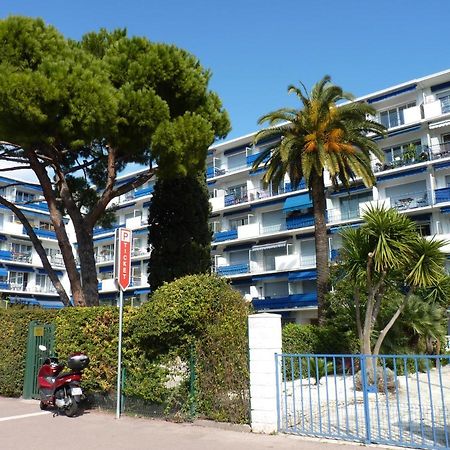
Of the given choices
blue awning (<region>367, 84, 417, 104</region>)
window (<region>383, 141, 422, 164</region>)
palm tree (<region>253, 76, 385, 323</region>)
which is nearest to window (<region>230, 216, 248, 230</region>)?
window (<region>383, 141, 422, 164</region>)

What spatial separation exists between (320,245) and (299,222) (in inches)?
713

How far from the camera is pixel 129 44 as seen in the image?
1520 centimetres

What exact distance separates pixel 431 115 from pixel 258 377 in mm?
31869

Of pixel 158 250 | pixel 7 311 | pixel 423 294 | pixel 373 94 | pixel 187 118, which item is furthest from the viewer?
pixel 373 94

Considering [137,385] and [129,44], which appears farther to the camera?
[129,44]

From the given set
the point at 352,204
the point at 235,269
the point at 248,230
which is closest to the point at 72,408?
the point at 352,204

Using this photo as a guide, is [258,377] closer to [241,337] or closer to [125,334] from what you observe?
[241,337]

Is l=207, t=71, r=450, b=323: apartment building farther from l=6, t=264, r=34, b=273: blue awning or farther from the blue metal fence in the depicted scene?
the blue metal fence

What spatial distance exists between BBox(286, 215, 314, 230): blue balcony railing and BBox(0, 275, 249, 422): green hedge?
30.7m

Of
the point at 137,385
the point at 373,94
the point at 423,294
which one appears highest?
the point at 373,94

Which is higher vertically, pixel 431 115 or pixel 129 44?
pixel 431 115

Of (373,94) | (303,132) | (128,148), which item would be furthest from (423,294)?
(373,94)

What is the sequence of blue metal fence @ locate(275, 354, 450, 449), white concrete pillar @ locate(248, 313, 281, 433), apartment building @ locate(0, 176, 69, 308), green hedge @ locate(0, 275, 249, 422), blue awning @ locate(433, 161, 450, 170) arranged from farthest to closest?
apartment building @ locate(0, 176, 69, 308), blue awning @ locate(433, 161, 450, 170), green hedge @ locate(0, 275, 249, 422), white concrete pillar @ locate(248, 313, 281, 433), blue metal fence @ locate(275, 354, 450, 449)

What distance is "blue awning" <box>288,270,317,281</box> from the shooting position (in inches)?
1516
